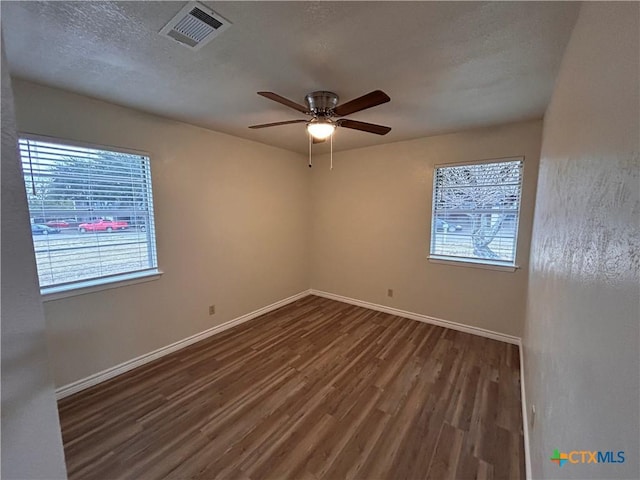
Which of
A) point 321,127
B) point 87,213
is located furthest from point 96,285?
point 321,127

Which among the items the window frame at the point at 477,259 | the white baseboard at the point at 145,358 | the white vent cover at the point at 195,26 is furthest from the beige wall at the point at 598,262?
the white baseboard at the point at 145,358

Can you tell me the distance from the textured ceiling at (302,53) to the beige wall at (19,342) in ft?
3.62

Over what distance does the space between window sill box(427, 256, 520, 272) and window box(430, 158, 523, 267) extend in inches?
0.8

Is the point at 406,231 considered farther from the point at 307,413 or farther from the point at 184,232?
the point at 184,232

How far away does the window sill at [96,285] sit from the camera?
2.11m

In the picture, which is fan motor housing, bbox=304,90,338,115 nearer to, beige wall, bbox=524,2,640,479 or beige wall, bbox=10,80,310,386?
beige wall, bbox=524,2,640,479

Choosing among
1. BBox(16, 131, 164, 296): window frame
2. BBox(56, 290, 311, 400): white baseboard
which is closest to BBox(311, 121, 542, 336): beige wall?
BBox(56, 290, 311, 400): white baseboard

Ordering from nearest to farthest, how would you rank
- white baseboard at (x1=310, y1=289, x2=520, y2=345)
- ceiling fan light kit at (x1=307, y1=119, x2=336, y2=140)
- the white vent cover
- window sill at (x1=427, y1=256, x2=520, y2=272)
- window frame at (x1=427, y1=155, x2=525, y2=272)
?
the white vent cover
ceiling fan light kit at (x1=307, y1=119, x2=336, y2=140)
window frame at (x1=427, y1=155, x2=525, y2=272)
window sill at (x1=427, y1=256, x2=520, y2=272)
white baseboard at (x1=310, y1=289, x2=520, y2=345)

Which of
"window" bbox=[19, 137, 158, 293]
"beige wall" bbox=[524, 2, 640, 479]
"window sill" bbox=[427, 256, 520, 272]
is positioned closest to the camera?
"beige wall" bbox=[524, 2, 640, 479]

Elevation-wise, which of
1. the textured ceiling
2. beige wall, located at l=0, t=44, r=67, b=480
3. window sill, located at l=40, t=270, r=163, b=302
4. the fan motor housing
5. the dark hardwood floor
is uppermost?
the textured ceiling

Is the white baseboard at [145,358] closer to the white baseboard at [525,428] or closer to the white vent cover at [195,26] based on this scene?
the white vent cover at [195,26]

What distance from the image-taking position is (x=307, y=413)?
202cm

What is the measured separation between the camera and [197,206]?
3.05 m

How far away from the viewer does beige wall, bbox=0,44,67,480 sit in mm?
582
